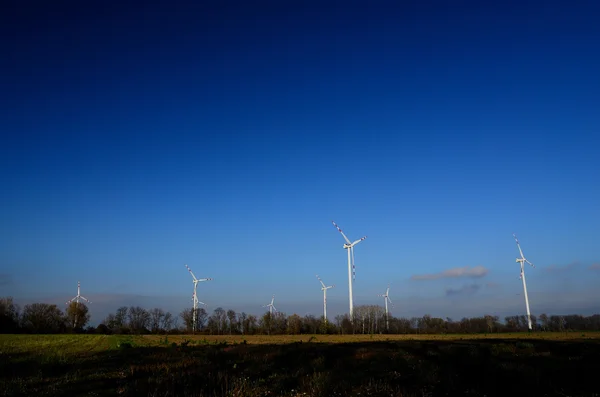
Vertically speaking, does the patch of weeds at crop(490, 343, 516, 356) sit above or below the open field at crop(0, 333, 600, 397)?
below

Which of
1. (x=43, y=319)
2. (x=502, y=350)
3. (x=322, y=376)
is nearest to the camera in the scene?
(x=322, y=376)

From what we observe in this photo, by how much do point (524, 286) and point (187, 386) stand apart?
10299 centimetres

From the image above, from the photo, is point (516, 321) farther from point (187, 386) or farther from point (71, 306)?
point (187, 386)

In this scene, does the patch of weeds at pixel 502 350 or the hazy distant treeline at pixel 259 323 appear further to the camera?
the hazy distant treeline at pixel 259 323

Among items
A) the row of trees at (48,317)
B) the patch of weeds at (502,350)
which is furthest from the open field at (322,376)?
the row of trees at (48,317)

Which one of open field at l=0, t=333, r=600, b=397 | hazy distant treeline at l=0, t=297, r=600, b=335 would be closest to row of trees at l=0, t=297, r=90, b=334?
hazy distant treeline at l=0, t=297, r=600, b=335

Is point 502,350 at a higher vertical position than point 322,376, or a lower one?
lower

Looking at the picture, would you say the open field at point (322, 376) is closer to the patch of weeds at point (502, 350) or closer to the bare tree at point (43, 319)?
the patch of weeds at point (502, 350)

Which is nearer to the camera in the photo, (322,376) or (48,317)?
(322,376)

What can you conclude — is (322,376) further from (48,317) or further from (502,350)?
(48,317)

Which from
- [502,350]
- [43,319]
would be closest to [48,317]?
[43,319]

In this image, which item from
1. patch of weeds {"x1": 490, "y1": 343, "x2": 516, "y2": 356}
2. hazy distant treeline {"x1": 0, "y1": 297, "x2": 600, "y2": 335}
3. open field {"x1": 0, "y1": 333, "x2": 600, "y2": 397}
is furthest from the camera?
hazy distant treeline {"x1": 0, "y1": 297, "x2": 600, "y2": 335}

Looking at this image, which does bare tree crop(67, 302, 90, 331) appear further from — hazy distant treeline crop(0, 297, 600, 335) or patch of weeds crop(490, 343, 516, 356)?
patch of weeds crop(490, 343, 516, 356)

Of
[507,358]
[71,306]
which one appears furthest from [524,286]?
[71,306]
